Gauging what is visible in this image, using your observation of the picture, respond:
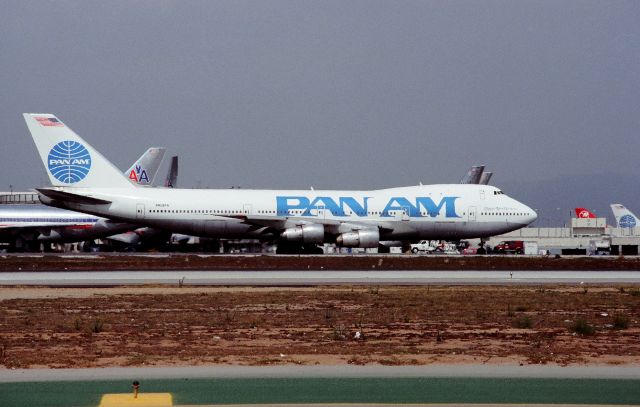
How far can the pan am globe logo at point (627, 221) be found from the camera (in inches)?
4921

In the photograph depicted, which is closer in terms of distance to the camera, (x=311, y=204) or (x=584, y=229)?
(x=311, y=204)

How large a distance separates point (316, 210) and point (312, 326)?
144ft

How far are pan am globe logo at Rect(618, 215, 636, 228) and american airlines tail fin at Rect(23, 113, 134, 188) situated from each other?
7763 cm

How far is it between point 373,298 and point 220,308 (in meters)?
6.04

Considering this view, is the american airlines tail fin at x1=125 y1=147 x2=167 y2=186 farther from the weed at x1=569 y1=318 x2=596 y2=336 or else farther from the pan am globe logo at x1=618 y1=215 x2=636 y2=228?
the weed at x1=569 y1=318 x2=596 y2=336

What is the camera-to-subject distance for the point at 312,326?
23.5 meters

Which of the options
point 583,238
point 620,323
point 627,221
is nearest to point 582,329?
point 620,323

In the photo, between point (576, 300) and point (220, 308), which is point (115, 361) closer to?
point (220, 308)

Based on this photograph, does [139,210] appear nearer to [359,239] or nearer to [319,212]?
[319,212]

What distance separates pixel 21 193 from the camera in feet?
445

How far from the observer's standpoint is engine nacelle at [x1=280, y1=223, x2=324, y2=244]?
65.1m

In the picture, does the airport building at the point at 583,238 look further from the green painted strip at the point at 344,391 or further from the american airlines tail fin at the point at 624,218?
the green painted strip at the point at 344,391

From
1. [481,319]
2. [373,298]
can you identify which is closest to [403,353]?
[481,319]

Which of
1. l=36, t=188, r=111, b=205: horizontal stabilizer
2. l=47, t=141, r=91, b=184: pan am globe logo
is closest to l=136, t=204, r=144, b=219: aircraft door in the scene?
l=36, t=188, r=111, b=205: horizontal stabilizer
